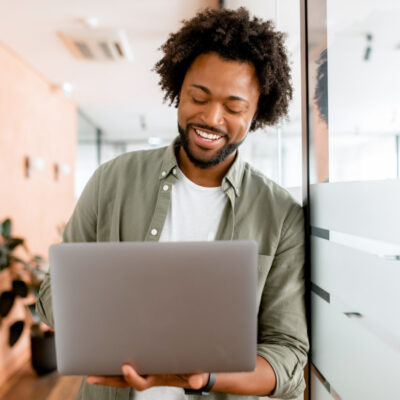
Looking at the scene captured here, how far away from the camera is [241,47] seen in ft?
3.47

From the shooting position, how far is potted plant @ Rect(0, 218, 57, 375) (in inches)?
122

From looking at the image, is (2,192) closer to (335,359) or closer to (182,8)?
(182,8)

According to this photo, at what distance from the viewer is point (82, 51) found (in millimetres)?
3285

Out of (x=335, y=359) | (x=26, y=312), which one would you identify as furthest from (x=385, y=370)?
(x=26, y=312)

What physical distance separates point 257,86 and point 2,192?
2.90m

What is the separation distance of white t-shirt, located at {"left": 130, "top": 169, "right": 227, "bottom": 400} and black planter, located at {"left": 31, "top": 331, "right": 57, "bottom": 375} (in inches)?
110

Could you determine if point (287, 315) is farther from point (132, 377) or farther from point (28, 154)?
point (28, 154)

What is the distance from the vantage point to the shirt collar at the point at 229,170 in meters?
1.08

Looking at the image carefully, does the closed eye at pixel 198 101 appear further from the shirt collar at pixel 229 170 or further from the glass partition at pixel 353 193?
the glass partition at pixel 353 193

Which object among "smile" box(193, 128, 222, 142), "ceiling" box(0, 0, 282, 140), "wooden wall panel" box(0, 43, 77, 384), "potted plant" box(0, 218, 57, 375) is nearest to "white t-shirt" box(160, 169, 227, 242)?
"smile" box(193, 128, 222, 142)

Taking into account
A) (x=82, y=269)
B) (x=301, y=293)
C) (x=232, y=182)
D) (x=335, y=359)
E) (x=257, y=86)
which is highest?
(x=257, y=86)

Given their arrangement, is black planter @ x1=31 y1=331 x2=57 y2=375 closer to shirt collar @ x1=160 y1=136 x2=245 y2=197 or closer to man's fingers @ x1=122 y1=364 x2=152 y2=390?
shirt collar @ x1=160 y1=136 x2=245 y2=197

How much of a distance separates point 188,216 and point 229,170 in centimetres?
16

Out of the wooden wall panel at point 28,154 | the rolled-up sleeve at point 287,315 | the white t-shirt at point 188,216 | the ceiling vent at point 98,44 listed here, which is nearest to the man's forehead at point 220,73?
the white t-shirt at point 188,216
